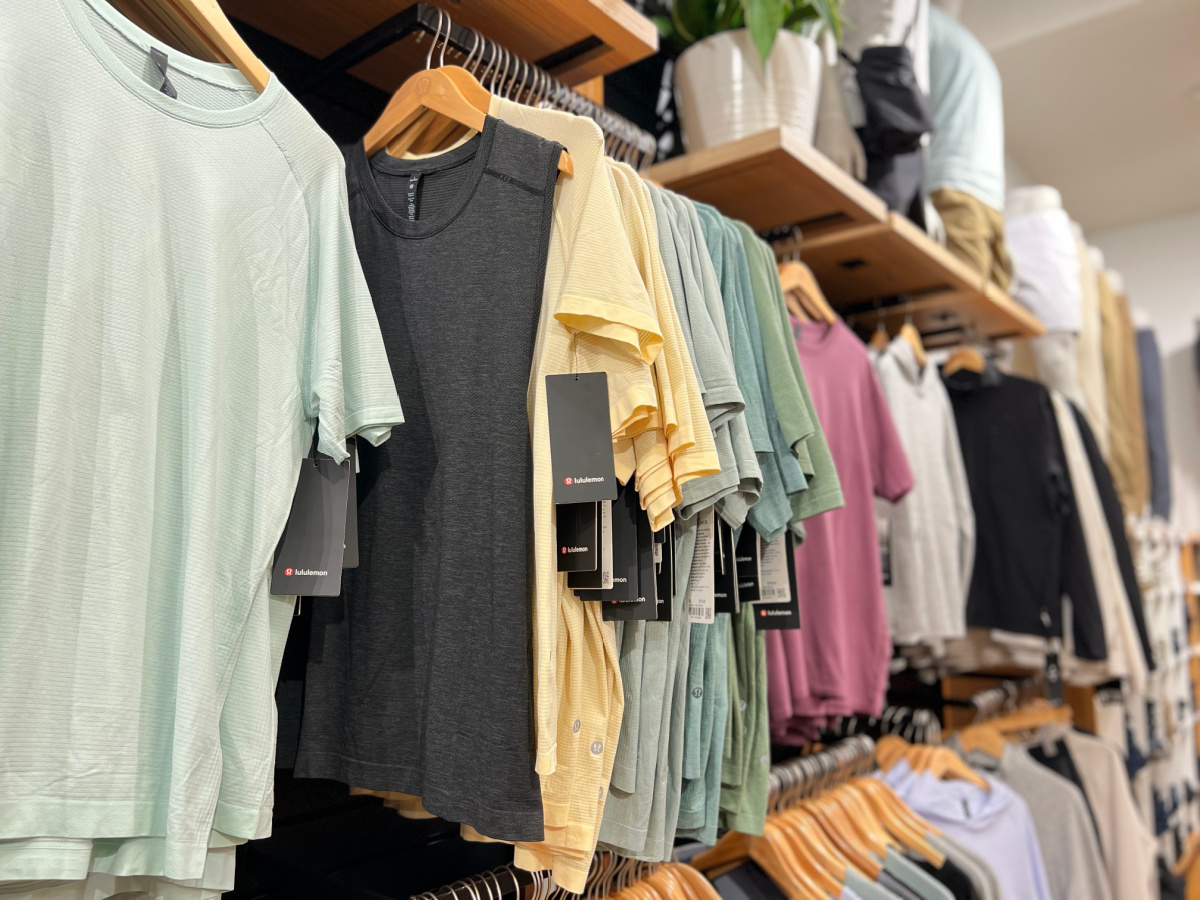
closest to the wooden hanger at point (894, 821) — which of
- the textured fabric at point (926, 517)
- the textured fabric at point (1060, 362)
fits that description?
the textured fabric at point (926, 517)

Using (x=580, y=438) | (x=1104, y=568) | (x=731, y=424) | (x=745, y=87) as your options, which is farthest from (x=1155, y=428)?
(x=580, y=438)

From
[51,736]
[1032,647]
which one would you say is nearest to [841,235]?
[1032,647]

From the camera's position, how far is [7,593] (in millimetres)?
640

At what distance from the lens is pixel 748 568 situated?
3.78 feet

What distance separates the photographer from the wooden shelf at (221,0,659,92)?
3.75 feet

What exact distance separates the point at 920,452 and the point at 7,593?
5.98 feet

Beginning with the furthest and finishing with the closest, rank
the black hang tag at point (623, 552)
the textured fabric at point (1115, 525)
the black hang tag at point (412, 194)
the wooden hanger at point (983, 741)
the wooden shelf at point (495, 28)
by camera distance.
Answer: the textured fabric at point (1115, 525) → the wooden hanger at point (983, 741) → the wooden shelf at point (495, 28) → the black hang tag at point (412, 194) → the black hang tag at point (623, 552)

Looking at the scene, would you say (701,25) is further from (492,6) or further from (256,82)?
(256,82)

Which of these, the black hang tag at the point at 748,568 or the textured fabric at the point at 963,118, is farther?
the textured fabric at the point at 963,118

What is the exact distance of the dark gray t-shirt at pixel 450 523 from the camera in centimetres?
85

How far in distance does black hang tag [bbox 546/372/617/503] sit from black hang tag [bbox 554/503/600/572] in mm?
36

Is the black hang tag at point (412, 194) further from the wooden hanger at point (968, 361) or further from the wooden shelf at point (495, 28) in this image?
the wooden hanger at point (968, 361)

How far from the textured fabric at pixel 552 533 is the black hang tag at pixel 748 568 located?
0.27 metres

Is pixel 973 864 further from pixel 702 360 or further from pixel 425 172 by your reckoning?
pixel 425 172
